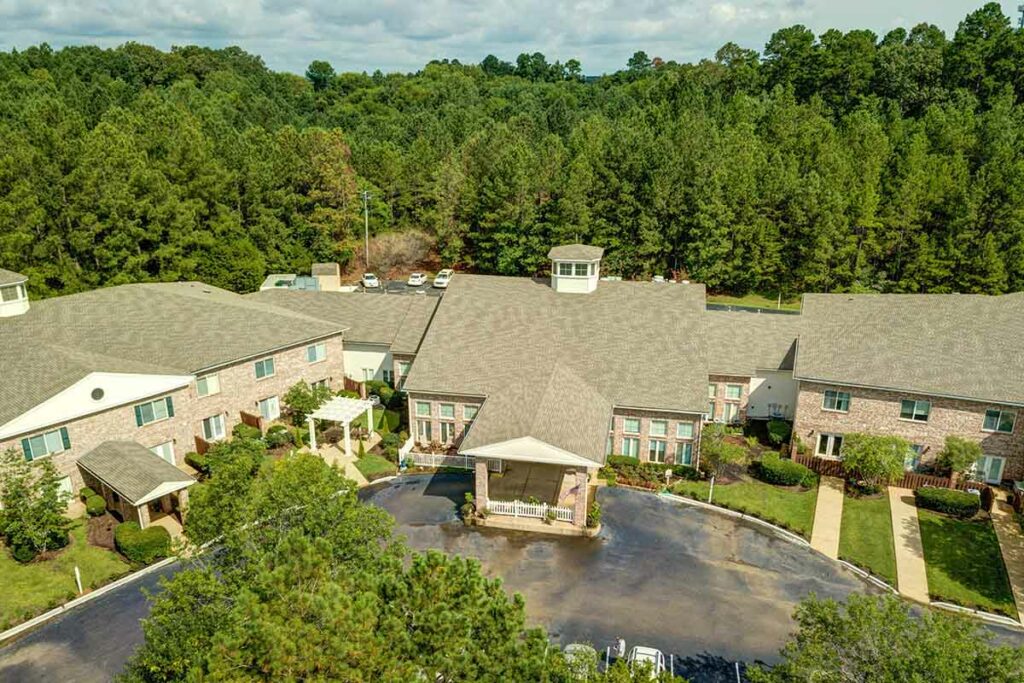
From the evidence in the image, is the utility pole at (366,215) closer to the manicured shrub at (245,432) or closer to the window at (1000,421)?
the manicured shrub at (245,432)

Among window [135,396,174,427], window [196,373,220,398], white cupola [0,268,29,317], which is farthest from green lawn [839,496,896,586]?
white cupola [0,268,29,317]

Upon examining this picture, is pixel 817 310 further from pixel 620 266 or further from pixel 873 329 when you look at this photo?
pixel 620 266

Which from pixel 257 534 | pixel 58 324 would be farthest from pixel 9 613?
pixel 58 324

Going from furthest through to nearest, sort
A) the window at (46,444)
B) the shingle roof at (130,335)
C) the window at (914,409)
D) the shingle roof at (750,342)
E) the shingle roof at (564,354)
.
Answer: the shingle roof at (750,342) < the window at (914,409) < the shingle roof at (564,354) < the shingle roof at (130,335) < the window at (46,444)

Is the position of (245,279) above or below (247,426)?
above

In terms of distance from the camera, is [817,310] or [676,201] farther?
[676,201]

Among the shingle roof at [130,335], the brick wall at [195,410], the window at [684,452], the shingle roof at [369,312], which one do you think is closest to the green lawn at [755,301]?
the shingle roof at [369,312]
